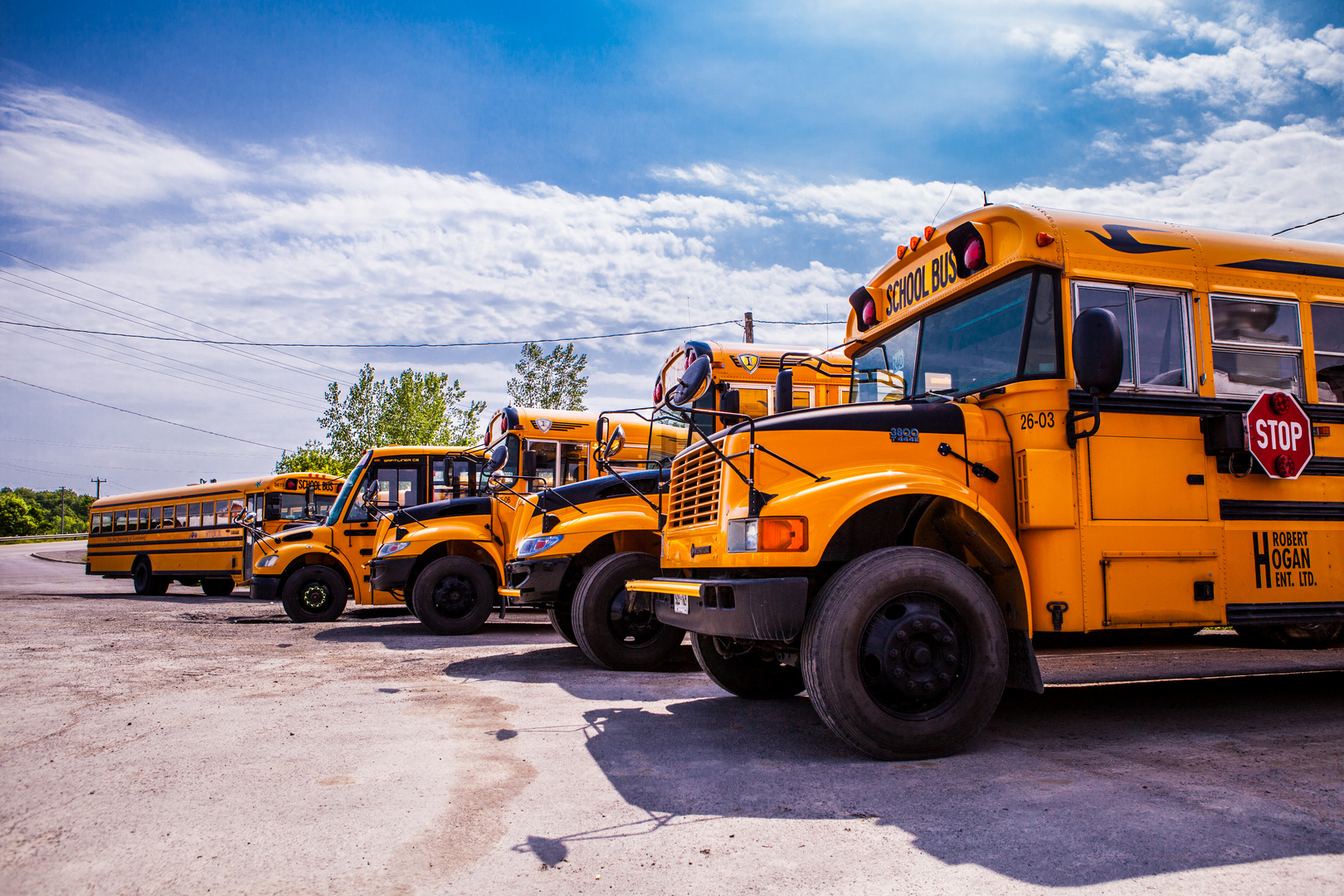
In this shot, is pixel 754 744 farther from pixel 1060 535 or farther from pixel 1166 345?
pixel 1166 345

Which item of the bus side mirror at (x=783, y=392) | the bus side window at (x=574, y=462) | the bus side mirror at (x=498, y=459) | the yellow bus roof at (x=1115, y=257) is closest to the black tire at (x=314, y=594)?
the bus side mirror at (x=498, y=459)

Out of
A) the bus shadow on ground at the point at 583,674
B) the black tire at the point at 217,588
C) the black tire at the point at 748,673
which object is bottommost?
the black tire at the point at 217,588

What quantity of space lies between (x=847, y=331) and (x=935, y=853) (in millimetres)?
4135

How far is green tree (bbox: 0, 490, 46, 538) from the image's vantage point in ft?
269

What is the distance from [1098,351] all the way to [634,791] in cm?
305

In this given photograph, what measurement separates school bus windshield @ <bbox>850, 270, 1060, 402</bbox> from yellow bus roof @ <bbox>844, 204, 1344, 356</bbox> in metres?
0.10

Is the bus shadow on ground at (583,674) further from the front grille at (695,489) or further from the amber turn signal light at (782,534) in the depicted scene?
the amber turn signal light at (782,534)

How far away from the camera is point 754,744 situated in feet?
14.9

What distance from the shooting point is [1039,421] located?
15.0 feet

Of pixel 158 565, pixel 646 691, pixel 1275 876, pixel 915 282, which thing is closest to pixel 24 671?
pixel 646 691

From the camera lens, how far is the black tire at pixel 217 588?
20.5m

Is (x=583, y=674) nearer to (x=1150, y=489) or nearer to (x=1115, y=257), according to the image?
(x=1150, y=489)

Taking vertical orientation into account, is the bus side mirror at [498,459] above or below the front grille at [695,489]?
above

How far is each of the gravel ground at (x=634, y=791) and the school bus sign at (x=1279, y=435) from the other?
129cm
